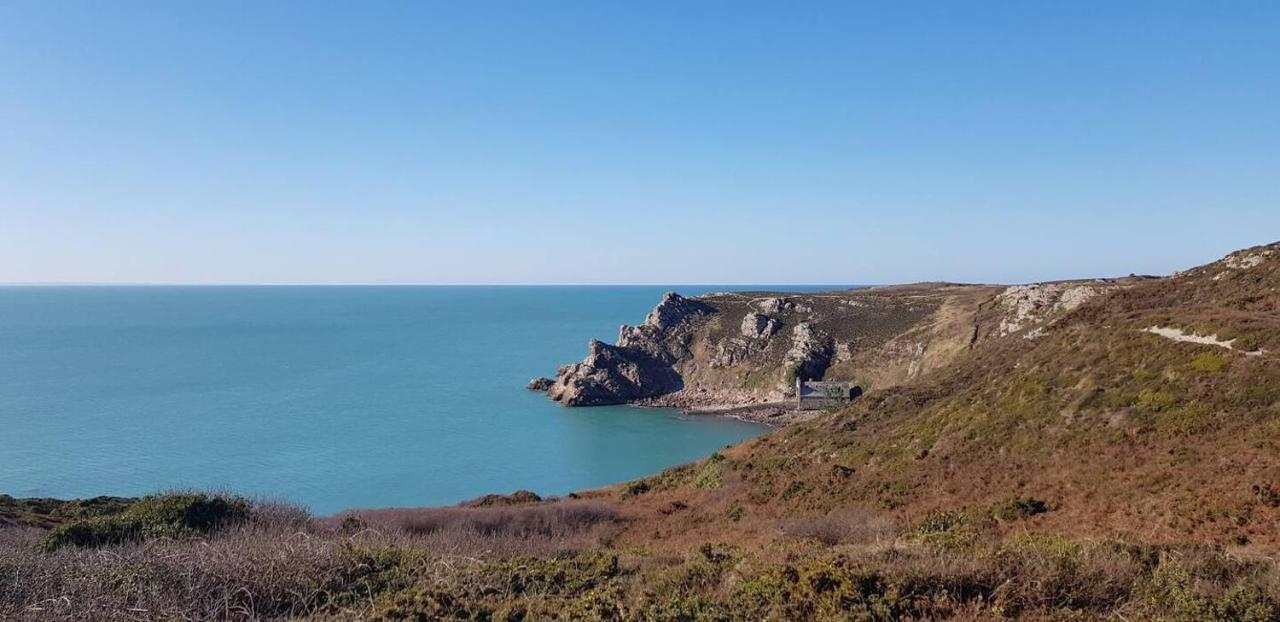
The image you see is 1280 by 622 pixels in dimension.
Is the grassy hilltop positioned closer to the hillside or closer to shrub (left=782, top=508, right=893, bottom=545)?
shrub (left=782, top=508, right=893, bottom=545)

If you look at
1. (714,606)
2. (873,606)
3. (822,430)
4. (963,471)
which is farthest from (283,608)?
(822,430)

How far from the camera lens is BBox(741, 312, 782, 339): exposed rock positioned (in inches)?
4040

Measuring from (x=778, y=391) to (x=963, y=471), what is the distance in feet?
227

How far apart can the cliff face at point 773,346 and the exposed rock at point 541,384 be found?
5.75m

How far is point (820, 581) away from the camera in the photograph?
944 centimetres

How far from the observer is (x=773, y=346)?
100 metres

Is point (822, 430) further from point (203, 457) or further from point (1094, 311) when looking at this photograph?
point (203, 457)

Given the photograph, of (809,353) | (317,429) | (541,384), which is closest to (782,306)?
(809,353)

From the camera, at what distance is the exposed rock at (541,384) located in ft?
344

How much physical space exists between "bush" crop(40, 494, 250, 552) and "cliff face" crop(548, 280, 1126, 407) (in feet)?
229

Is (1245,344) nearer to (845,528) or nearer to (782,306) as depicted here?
(845,528)

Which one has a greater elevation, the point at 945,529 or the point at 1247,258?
the point at 1247,258

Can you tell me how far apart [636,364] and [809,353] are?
26904 mm

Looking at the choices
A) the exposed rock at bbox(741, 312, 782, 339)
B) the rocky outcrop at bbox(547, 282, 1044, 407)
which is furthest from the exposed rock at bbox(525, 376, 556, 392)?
the exposed rock at bbox(741, 312, 782, 339)
